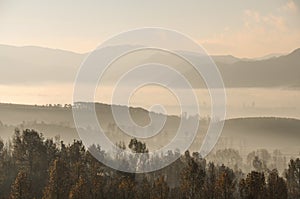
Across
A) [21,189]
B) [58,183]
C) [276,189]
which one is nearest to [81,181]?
[58,183]

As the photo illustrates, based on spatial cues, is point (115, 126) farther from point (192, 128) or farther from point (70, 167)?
point (70, 167)

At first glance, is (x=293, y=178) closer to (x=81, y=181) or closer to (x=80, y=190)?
(x=81, y=181)

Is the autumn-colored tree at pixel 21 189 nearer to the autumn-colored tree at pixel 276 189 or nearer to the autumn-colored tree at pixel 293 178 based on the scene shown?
the autumn-colored tree at pixel 276 189

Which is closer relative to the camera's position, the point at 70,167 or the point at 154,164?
the point at 70,167

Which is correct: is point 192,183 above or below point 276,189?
below

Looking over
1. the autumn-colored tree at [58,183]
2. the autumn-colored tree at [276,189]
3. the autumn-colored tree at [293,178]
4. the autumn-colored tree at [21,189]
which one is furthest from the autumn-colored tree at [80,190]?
the autumn-colored tree at [293,178]

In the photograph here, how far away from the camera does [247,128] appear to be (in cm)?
19162

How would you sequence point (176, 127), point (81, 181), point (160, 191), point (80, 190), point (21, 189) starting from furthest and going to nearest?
point (176, 127), point (160, 191), point (81, 181), point (80, 190), point (21, 189)

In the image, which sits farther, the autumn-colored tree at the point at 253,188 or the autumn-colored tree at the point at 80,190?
the autumn-colored tree at the point at 253,188

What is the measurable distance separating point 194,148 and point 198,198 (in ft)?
266

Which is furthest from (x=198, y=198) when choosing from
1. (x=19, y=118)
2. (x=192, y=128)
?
(x=19, y=118)

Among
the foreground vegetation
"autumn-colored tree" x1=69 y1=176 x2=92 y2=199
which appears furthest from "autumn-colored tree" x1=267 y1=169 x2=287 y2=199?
"autumn-colored tree" x1=69 y1=176 x2=92 y2=199

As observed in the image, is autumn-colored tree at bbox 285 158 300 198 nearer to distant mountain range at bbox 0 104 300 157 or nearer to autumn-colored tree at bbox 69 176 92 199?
autumn-colored tree at bbox 69 176 92 199

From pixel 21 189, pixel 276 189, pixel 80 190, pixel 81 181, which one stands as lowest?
pixel 21 189
